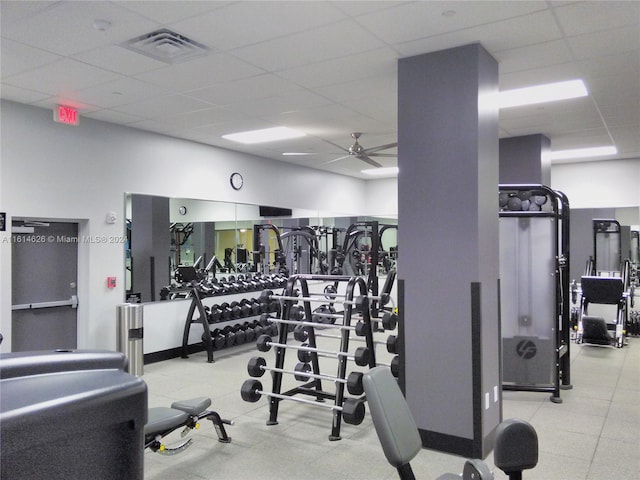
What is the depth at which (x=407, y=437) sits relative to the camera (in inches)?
69.1

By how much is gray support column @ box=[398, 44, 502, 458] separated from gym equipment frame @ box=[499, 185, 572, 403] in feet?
3.96

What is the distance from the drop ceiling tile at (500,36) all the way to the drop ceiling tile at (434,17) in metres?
0.08

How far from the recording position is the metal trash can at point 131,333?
5449 mm

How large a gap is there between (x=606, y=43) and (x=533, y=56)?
1.56ft

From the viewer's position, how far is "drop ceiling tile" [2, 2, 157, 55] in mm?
2930

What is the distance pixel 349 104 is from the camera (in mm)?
5055

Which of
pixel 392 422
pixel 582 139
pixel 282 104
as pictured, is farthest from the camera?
pixel 582 139

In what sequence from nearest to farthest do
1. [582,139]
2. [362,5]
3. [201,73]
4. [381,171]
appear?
[362,5] → [201,73] → [582,139] → [381,171]

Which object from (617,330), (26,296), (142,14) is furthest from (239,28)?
(617,330)

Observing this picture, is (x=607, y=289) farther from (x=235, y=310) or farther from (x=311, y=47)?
(x=311, y=47)

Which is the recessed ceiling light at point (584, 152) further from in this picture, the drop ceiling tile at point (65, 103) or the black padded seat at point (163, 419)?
the black padded seat at point (163, 419)

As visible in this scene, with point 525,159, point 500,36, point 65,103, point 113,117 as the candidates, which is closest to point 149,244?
point 113,117

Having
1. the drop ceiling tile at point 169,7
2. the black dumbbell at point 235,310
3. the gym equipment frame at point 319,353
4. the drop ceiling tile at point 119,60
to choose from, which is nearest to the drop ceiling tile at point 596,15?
the drop ceiling tile at point 169,7

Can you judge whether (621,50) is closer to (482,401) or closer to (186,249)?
(482,401)
